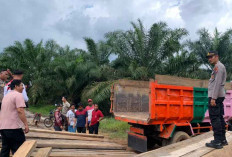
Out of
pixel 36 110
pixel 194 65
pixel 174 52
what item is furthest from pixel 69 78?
pixel 194 65

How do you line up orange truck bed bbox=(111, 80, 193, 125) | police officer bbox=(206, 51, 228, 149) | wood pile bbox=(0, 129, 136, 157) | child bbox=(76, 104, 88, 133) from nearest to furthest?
police officer bbox=(206, 51, 228, 149)
wood pile bbox=(0, 129, 136, 157)
orange truck bed bbox=(111, 80, 193, 125)
child bbox=(76, 104, 88, 133)

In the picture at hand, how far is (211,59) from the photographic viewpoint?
404cm

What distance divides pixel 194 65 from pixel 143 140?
967 centimetres

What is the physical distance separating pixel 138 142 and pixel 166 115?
115 cm

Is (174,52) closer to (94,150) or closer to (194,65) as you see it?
(194,65)

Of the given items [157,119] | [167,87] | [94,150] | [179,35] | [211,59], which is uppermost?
[179,35]

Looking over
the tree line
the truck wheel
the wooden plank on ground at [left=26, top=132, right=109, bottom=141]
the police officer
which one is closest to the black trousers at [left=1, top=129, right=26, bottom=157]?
the wooden plank on ground at [left=26, top=132, right=109, bottom=141]

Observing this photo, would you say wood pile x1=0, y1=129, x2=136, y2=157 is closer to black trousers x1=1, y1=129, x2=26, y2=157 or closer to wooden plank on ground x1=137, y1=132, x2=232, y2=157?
black trousers x1=1, y1=129, x2=26, y2=157

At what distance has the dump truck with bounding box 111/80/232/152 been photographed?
18.6 ft

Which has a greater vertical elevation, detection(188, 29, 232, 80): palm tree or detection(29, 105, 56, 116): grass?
detection(188, 29, 232, 80): palm tree

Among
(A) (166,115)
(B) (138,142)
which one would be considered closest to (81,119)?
(B) (138,142)

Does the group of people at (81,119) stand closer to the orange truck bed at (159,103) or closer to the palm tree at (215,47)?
the orange truck bed at (159,103)

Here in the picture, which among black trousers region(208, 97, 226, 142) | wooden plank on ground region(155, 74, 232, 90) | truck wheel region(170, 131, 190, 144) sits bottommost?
truck wheel region(170, 131, 190, 144)

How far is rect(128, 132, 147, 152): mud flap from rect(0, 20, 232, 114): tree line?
627 centimetres
